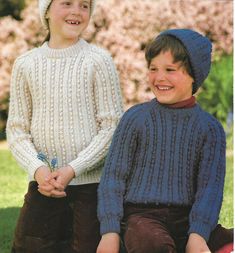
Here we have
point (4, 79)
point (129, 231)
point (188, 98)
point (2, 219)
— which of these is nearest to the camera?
point (129, 231)

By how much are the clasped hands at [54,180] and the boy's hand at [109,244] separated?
0.41 meters

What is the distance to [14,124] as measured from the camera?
3.58 meters

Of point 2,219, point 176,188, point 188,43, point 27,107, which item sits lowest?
point 2,219

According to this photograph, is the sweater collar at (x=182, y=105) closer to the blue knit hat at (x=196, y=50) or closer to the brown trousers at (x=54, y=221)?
the blue knit hat at (x=196, y=50)

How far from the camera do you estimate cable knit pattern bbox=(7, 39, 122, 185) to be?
135 inches

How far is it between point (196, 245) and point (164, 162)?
0.39m

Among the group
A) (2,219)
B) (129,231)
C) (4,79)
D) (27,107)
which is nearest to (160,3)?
(4,79)

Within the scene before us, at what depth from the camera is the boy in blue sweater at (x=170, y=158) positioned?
9.86 ft

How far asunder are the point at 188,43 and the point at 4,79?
21.9 feet

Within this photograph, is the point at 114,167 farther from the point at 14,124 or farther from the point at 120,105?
the point at 14,124

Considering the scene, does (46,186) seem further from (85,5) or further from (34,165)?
(85,5)

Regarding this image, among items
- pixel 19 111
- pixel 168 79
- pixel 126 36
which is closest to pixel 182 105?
pixel 168 79

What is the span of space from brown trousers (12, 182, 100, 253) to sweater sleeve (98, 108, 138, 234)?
1.28ft

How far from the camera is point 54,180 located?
10.7ft
